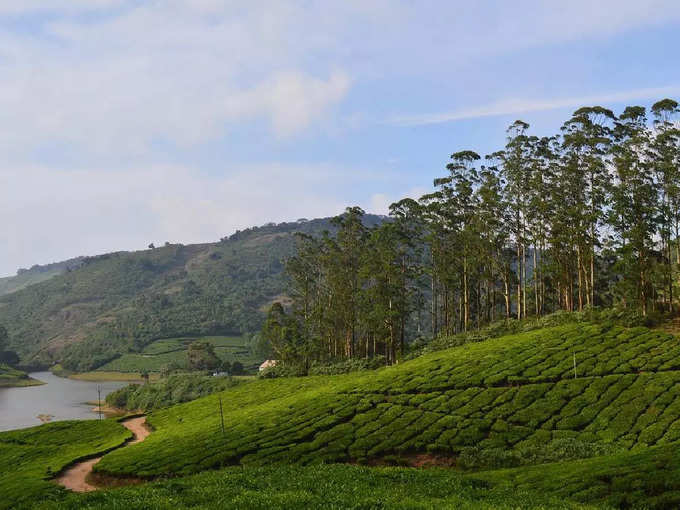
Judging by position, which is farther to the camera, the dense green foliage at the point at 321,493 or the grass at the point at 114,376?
the grass at the point at 114,376

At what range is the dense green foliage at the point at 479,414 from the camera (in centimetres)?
3822

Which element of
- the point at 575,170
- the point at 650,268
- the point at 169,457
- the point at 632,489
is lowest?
the point at 169,457

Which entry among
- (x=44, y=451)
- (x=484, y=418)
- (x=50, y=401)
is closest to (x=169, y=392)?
(x=50, y=401)

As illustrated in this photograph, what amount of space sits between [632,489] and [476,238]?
61.7 meters

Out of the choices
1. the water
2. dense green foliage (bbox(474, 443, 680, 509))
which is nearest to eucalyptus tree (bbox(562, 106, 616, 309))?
dense green foliage (bbox(474, 443, 680, 509))

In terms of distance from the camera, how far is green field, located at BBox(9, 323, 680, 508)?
71.5 feet

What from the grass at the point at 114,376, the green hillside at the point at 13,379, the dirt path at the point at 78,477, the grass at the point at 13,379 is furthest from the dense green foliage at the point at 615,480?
the green hillside at the point at 13,379

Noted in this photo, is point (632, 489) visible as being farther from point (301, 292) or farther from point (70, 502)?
point (301, 292)

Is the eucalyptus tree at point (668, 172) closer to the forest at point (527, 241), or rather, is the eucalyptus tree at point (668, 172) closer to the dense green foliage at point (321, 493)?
the forest at point (527, 241)

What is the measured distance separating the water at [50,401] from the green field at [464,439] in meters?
61.4

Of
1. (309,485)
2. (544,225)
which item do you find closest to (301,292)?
(544,225)

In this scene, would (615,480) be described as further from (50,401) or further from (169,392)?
(50,401)

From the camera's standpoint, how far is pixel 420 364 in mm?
61062

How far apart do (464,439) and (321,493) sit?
21785mm
